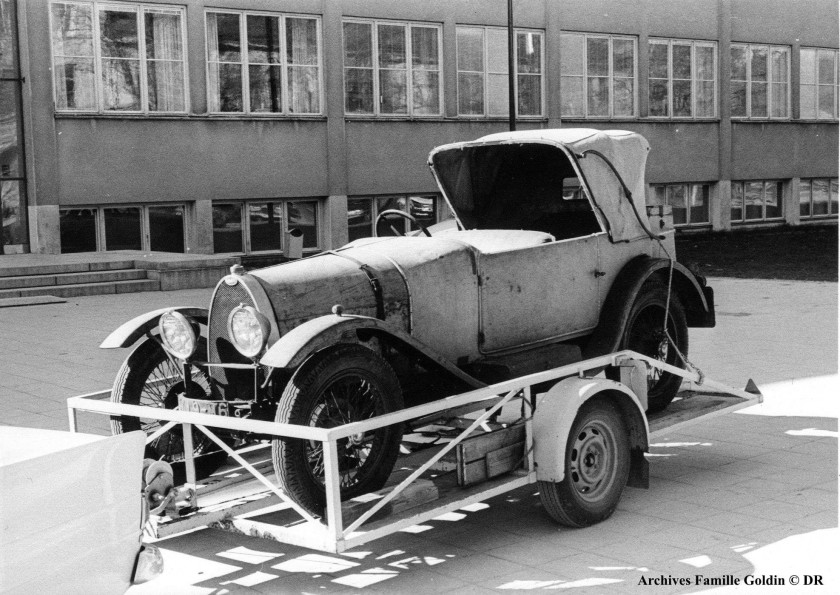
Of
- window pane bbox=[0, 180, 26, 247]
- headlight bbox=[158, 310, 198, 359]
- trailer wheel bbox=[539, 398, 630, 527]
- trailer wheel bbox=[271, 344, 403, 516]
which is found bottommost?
trailer wheel bbox=[539, 398, 630, 527]

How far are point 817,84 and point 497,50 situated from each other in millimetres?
13279

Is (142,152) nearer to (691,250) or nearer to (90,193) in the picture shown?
(90,193)

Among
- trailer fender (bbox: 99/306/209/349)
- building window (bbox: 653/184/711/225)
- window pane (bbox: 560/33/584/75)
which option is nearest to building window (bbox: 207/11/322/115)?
window pane (bbox: 560/33/584/75)

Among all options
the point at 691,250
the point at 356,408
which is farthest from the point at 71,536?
the point at 691,250

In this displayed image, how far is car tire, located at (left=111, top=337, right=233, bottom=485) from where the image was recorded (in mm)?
6164

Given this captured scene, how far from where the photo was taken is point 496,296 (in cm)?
650

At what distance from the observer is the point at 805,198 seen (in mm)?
37906

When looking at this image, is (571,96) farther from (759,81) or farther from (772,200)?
(772,200)

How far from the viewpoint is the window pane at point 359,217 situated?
Answer: 93.4 ft

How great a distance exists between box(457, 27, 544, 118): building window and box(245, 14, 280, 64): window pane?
17.8ft

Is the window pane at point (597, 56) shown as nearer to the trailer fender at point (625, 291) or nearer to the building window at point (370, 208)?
the building window at point (370, 208)

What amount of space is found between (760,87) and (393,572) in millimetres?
33731

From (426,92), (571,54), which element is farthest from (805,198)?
(426,92)

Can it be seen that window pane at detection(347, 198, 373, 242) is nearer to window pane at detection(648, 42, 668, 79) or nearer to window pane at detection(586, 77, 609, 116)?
window pane at detection(586, 77, 609, 116)
